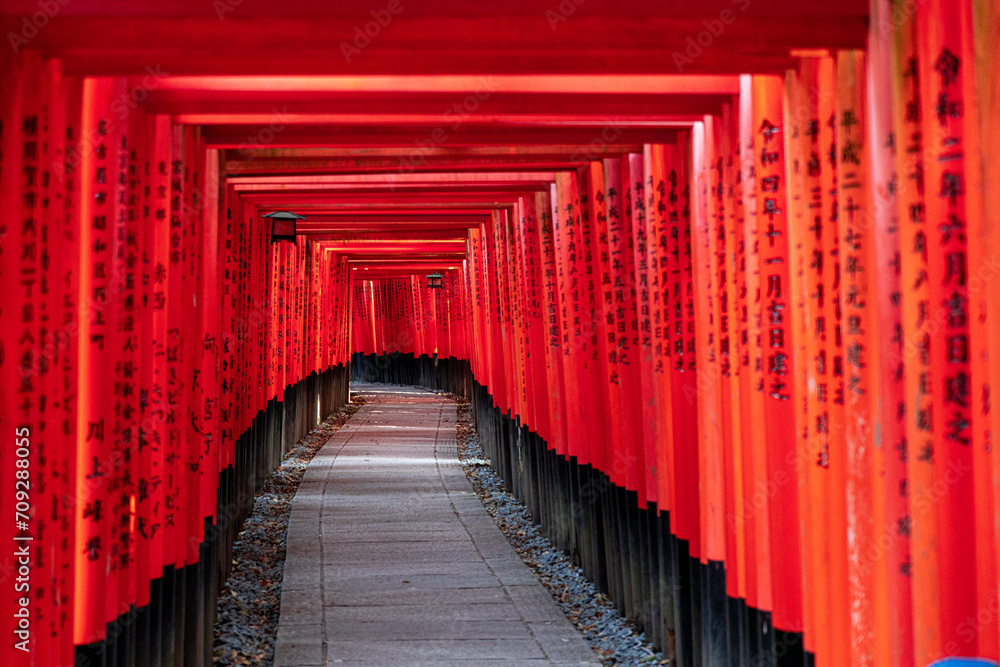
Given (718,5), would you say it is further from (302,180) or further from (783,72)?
(302,180)

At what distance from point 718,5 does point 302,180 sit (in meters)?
5.14

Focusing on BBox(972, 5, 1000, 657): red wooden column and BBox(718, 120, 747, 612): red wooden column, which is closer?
BBox(972, 5, 1000, 657): red wooden column

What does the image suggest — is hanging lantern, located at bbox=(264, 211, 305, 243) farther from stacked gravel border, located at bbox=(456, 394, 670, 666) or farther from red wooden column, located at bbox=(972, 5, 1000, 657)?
red wooden column, located at bbox=(972, 5, 1000, 657)

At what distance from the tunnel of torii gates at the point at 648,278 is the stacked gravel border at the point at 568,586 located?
0.65 feet

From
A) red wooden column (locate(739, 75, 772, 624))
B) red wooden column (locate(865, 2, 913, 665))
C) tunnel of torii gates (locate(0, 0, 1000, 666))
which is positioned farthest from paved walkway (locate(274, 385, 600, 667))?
red wooden column (locate(865, 2, 913, 665))

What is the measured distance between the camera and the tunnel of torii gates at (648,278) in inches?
114

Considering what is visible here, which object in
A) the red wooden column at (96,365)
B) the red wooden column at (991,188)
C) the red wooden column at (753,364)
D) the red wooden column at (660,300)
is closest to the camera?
the red wooden column at (991,188)

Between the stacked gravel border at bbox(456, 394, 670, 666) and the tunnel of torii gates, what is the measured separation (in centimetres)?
20

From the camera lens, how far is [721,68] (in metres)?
4.13

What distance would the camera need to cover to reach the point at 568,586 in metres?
8.16

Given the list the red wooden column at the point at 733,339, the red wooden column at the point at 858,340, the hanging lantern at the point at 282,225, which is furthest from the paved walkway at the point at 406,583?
the red wooden column at the point at 858,340

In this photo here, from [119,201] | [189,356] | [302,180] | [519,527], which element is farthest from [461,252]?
[119,201]

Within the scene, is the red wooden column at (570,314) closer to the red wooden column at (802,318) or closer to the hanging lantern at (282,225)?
the hanging lantern at (282,225)

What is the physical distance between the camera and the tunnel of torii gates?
9.53 feet
